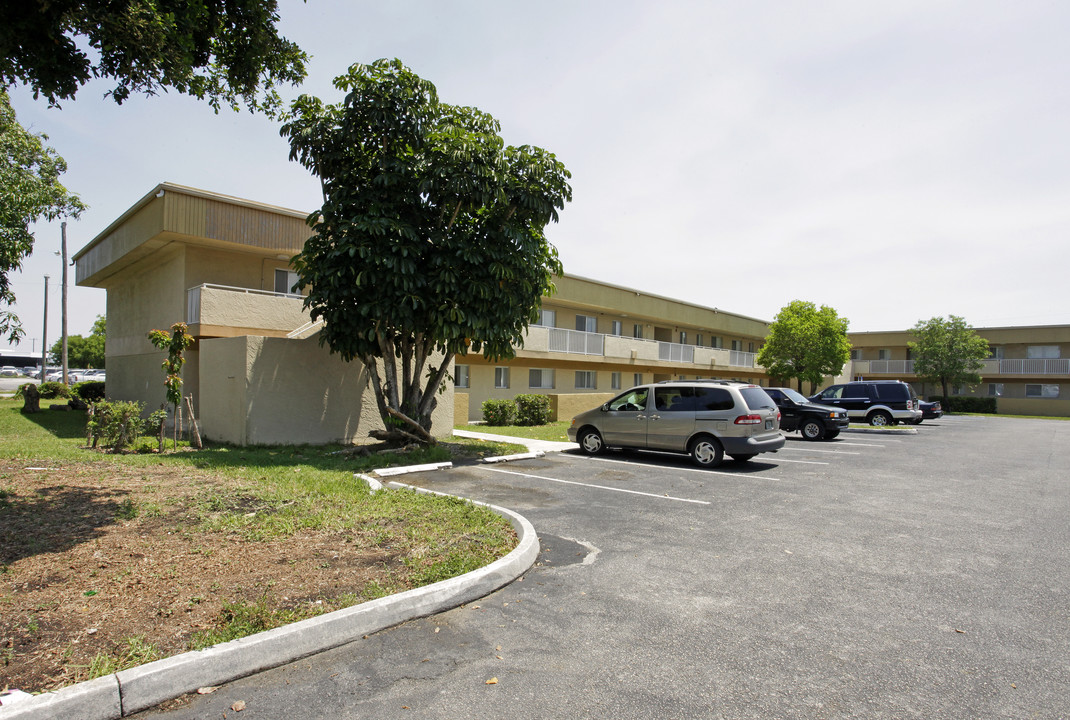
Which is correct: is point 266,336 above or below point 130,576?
above

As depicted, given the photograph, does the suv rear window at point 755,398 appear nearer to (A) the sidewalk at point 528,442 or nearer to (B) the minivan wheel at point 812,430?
(A) the sidewalk at point 528,442

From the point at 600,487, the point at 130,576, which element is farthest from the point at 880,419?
the point at 130,576

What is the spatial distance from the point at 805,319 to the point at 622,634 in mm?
34806

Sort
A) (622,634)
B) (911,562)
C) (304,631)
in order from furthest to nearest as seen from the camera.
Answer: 1. (911,562)
2. (622,634)
3. (304,631)

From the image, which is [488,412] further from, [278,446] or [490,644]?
[490,644]

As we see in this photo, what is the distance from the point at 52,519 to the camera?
6.31 meters

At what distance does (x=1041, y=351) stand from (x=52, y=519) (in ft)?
200

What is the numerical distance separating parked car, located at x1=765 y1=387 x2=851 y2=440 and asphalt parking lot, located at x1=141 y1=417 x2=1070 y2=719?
10.7 metres

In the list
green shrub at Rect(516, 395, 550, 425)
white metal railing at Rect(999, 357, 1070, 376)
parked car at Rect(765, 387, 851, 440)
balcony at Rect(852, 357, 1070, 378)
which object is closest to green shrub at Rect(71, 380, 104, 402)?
green shrub at Rect(516, 395, 550, 425)

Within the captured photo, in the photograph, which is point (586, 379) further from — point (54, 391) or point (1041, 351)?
point (1041, 351)

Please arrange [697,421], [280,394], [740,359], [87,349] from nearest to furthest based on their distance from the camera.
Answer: [697,421]
[280,394]
[740,359]
[87,349]

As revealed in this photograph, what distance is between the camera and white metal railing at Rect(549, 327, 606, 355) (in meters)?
26.5

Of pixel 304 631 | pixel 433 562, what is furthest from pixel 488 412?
pixel 304 631

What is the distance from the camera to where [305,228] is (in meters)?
18.5
